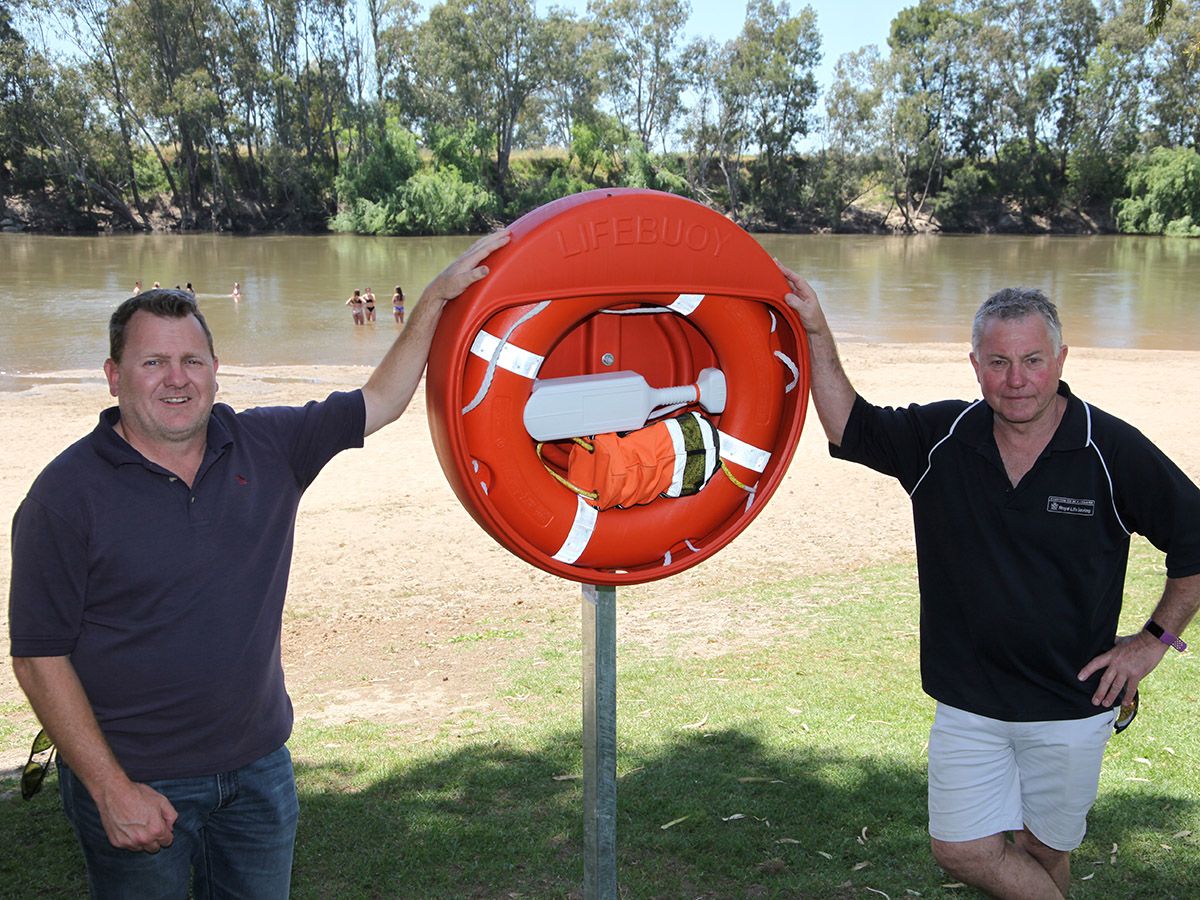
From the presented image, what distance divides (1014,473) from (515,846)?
5.11ft

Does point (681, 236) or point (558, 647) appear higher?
point (681, 236)

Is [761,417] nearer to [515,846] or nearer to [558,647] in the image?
[515,846]

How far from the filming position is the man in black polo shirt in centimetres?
232

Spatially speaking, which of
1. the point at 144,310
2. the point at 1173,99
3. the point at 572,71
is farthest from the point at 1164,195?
the point at 144,310

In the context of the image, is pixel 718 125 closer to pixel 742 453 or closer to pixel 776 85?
pixel 776 85

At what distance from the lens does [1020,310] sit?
2375 mm

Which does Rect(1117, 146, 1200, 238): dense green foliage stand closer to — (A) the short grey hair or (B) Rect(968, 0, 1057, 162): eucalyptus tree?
(B) Rect(968, 0, 1057, 162): eucalyptus tree

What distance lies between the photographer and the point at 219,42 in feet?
152

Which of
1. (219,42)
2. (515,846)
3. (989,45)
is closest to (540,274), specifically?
(515,846)

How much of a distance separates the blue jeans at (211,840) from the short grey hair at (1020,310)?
169 centimetres

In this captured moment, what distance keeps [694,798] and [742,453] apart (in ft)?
4.38

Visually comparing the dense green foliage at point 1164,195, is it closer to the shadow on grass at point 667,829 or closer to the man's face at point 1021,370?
the shadow on grass at point 667,829

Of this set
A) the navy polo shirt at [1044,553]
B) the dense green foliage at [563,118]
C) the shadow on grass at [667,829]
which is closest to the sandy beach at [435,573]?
the shadow on grass at [667,829]

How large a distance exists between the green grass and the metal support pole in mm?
645
